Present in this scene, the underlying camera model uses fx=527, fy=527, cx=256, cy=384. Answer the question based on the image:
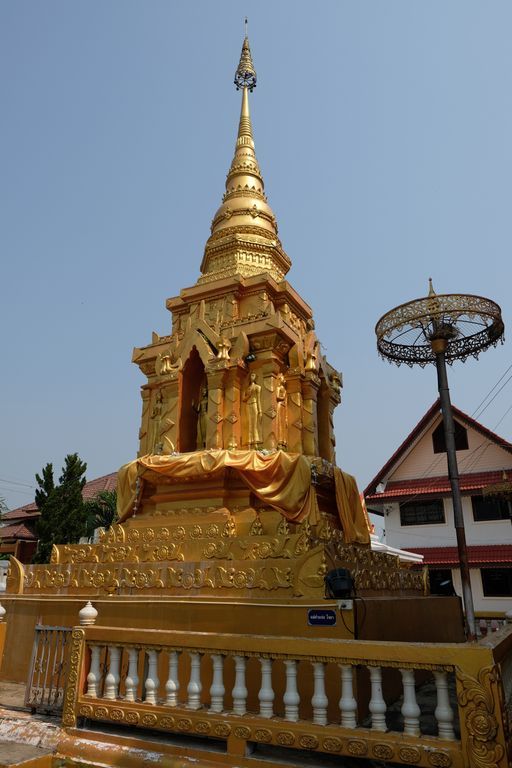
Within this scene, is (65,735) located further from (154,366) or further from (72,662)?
(154,366)

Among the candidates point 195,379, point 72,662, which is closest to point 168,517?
point 195,379

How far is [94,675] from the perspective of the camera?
5.69m

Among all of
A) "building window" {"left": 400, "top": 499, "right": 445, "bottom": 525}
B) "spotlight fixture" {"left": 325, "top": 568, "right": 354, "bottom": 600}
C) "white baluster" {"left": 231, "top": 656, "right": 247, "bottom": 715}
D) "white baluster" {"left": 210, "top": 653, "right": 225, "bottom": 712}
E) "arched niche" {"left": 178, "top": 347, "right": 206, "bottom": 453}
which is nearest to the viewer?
"white baluster" {"left": 231, "top": 656, "right": 247, "bottom": 715}

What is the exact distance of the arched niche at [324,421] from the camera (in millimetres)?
13312

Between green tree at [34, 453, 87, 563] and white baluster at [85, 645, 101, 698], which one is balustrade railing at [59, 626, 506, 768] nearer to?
white baluster at [85, 645, 101, 698]

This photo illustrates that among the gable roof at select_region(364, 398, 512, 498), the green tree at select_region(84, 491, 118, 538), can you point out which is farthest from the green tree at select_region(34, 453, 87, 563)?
the gable roof at select_region(364, 398, 512, 498)

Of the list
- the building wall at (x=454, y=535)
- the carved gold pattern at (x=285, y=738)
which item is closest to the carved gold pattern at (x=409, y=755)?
the carved gold pattern at (x=285, y=738)

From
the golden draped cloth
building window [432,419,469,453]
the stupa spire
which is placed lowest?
the golden draped cloth

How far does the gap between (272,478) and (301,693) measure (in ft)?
14.3

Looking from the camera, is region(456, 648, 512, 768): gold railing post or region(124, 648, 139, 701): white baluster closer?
region(456, 648, 512, 768): gold railing post

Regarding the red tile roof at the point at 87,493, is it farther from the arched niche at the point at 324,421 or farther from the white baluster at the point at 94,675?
the white baluster at the point at 94,675

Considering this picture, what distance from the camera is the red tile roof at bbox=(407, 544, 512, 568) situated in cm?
2075

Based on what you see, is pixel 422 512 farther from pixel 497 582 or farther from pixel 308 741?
pixel 308 741

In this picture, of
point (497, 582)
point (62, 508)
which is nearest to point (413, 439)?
point (497, 582)
